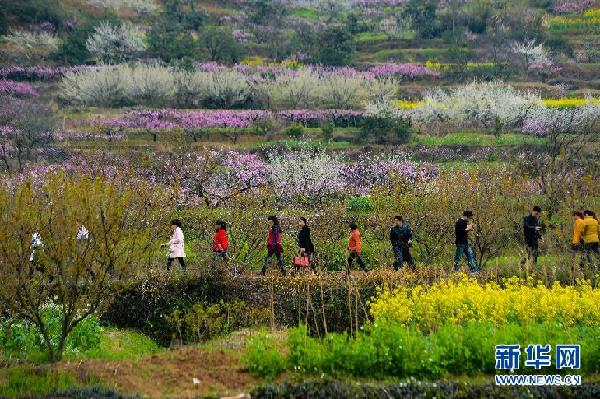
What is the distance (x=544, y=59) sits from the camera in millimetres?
62188

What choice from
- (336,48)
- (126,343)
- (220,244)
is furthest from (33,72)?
(126,343)

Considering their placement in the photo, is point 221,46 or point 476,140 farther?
point 221,46

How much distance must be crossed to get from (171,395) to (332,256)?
12.2m

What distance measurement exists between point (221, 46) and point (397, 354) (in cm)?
5366

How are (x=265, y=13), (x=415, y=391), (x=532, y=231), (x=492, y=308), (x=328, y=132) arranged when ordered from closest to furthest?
1. (x=415, y=391)
2. (x=492, y=308)
3. (x=532, y=231)
4. (x=328, y=132)
5. (x=265, y=13)

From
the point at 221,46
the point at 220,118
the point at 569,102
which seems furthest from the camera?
the point at 221,46

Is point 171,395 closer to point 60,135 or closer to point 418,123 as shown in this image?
point 60,135

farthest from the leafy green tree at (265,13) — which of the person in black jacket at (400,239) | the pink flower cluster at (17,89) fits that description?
the person in black jacket at (400,239)

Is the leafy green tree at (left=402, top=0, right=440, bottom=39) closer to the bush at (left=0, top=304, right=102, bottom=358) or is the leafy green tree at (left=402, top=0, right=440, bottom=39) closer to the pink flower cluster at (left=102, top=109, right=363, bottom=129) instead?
the pink flower cluster at (left=102, top=109, right=363, bottom=129)

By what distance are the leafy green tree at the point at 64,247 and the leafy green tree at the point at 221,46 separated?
166 ft

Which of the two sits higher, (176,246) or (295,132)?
(295,132)

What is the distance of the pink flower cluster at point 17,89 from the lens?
176ft

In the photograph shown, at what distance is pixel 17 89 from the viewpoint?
54438 mm

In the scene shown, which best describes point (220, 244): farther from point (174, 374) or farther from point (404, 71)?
point (404, 71)
